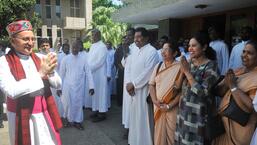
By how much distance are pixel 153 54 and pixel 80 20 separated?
27262 millimetres

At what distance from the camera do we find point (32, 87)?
2.87 meters

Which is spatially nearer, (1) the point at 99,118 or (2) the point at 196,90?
(2) the point at 196,90

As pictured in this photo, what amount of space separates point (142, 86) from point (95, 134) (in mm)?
1971

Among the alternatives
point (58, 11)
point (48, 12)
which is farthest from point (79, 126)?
point (58, 11)

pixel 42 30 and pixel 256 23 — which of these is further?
pixel 42 30

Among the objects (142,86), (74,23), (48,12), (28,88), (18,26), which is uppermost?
(48,12)

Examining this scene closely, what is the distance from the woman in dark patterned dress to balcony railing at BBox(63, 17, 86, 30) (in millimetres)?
26948

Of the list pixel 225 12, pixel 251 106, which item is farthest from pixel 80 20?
pixel 251 106

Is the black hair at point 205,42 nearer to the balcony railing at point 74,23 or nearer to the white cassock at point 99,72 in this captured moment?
the white cassock at point 99,72

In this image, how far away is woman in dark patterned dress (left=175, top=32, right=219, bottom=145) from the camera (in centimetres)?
337

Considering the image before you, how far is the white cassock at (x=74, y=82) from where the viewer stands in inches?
260

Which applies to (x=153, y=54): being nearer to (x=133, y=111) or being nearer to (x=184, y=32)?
(x=133, y=111)

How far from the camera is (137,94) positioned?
4.78 m

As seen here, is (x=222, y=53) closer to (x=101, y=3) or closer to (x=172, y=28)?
(x=172, y=28)
